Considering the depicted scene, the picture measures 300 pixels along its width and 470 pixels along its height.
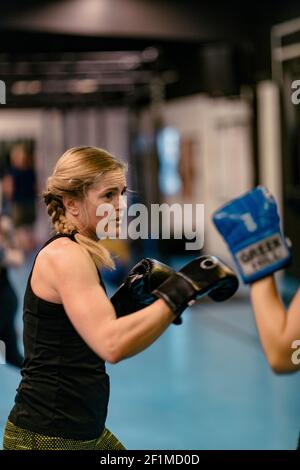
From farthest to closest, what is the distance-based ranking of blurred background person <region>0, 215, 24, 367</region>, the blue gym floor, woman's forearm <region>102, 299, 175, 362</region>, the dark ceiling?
the dark ceiling < blurred background person <region>0, 215, 24, 367</region> < the blue gym floor < woman's forearm <region>102, 299, 175, 362</region>

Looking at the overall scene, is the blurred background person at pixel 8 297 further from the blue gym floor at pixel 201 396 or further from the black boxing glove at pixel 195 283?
the black boxing glove at pixel 195 283

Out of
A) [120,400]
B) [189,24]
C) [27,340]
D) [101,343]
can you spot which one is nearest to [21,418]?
[27,340]

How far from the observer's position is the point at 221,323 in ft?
23.4

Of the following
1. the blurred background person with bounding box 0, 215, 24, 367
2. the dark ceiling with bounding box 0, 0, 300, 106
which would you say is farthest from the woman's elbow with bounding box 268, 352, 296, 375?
the dark ceiling with bounding box 0, 0, 300, 106

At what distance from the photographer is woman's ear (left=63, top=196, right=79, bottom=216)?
1884 mm

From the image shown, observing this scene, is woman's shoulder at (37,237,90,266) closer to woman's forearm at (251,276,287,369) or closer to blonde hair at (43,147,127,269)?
blonde hair at (43,147,127,269)

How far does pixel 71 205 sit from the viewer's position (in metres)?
1.89

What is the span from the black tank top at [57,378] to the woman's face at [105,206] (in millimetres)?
85

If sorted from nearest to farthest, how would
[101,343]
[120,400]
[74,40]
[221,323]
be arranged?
1. [101,343]
2. [120,400]
3. [221,323]
4. [74,40]

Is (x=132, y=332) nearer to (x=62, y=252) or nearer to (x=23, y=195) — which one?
(x=62, y=252)

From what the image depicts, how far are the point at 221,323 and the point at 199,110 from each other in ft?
17.8

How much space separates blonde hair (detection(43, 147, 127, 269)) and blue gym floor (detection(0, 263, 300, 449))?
2056 millimetres
